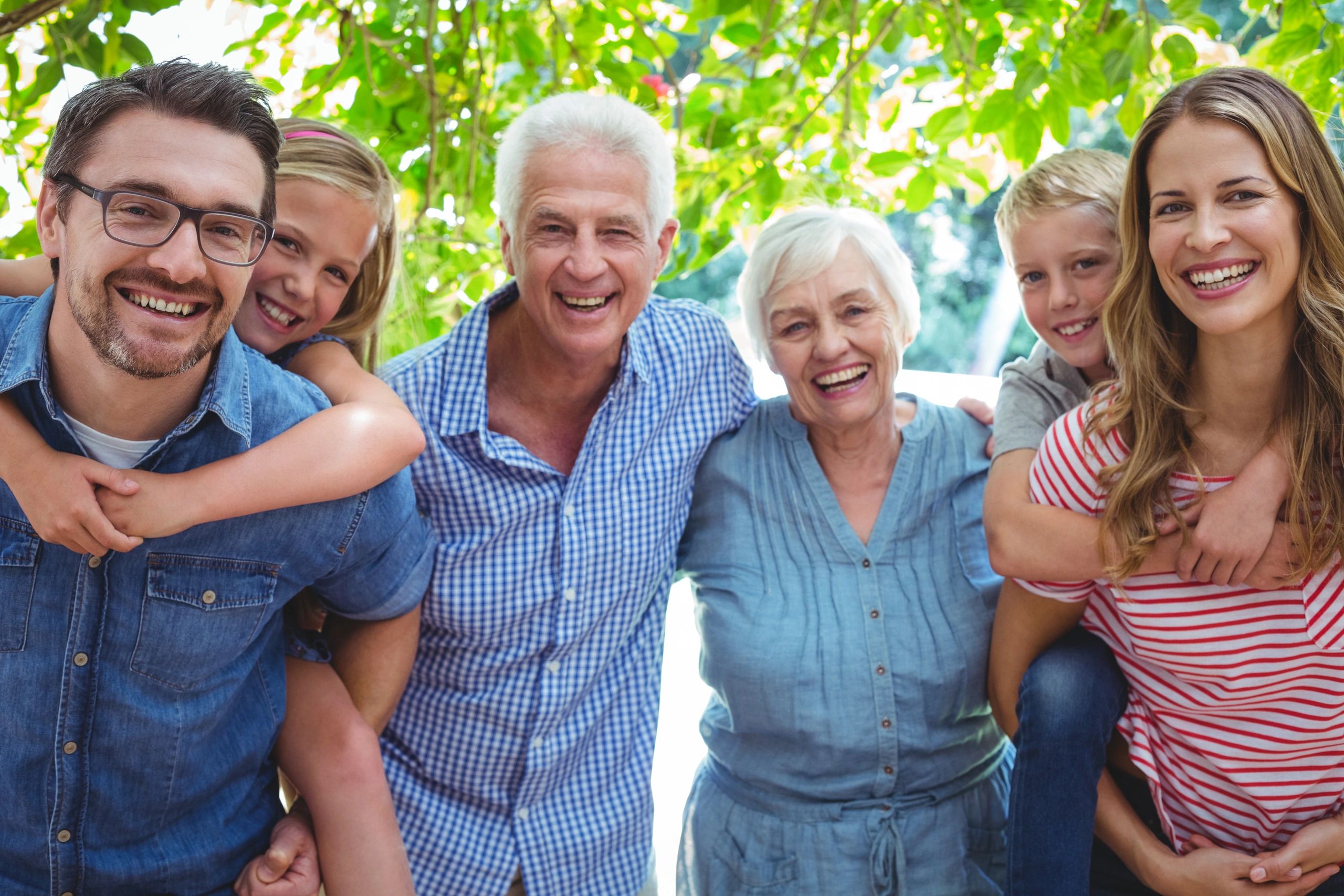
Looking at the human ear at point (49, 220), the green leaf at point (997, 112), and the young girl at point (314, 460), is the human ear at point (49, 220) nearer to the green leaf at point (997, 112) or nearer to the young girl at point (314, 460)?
the young girl at point (314, 460)

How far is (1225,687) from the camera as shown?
5.26 ft

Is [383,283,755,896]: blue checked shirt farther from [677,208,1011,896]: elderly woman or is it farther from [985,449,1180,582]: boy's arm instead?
[985,449,1180,582]: boy's arm

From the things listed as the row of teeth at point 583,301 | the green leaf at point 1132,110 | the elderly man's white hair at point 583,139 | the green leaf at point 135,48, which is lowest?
the row of teeth at point 583,301

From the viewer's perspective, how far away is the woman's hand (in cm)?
157

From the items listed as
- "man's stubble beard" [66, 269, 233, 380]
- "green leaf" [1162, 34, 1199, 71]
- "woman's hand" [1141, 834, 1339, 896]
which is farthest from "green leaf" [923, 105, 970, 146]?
"man's stubble beard" [66, 269, 233, 380]

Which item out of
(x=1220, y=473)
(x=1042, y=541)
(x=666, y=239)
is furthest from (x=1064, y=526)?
(x=666, y=239)

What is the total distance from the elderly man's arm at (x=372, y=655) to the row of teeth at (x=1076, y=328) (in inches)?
50.0

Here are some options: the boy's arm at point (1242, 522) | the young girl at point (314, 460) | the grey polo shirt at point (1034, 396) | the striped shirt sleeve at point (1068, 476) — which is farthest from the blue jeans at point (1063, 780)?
the young girl at point (314, 460)

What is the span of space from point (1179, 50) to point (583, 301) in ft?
4.19

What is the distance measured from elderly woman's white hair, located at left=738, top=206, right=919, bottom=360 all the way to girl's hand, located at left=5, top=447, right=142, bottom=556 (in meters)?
1.27

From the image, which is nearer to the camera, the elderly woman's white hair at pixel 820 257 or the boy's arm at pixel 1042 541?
the boy's arm at pixel 1042 541

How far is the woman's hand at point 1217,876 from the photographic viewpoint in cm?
157

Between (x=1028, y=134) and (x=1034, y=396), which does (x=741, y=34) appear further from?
(x=1034, y=396)

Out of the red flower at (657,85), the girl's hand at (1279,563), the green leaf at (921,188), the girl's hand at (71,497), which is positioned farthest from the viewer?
the red flower at (657,85)
